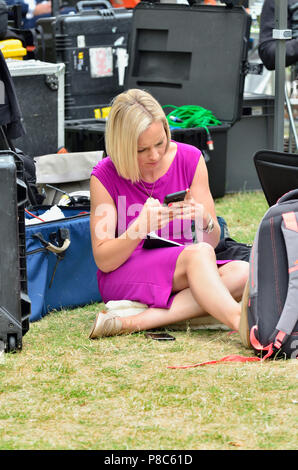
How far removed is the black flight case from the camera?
5.73m

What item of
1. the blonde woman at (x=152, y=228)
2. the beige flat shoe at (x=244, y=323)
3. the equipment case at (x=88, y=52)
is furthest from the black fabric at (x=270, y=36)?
the beige flat shoe at (x=244, y=323)

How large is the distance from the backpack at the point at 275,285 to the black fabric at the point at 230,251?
70 centimetres

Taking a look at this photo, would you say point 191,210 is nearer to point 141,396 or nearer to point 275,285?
point 275,285

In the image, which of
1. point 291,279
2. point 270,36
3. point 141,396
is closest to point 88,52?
point 270,36

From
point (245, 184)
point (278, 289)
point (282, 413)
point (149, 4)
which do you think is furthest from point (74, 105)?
point (282, 413)

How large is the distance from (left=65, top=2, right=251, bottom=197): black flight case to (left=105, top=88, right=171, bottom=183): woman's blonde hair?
7.57ft

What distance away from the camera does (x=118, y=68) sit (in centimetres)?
656

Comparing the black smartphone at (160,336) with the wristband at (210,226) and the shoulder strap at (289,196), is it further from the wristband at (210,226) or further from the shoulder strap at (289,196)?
the shoulder strap at (289,196)

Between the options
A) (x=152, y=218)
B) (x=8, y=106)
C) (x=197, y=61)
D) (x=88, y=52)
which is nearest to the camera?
(x=152, y=218)

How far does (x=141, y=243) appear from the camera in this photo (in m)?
3.43

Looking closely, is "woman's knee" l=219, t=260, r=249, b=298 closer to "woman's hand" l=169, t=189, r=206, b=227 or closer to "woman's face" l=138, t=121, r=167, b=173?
"woman's hand" l=169, t=189, r=206, b=227

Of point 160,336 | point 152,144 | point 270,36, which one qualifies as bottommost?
point 160,336

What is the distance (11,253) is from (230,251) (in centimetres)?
107

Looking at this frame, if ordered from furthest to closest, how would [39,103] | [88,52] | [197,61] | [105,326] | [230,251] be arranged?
[88,52] → [197,61] → [39,103] → [230,251] → [105,326]
